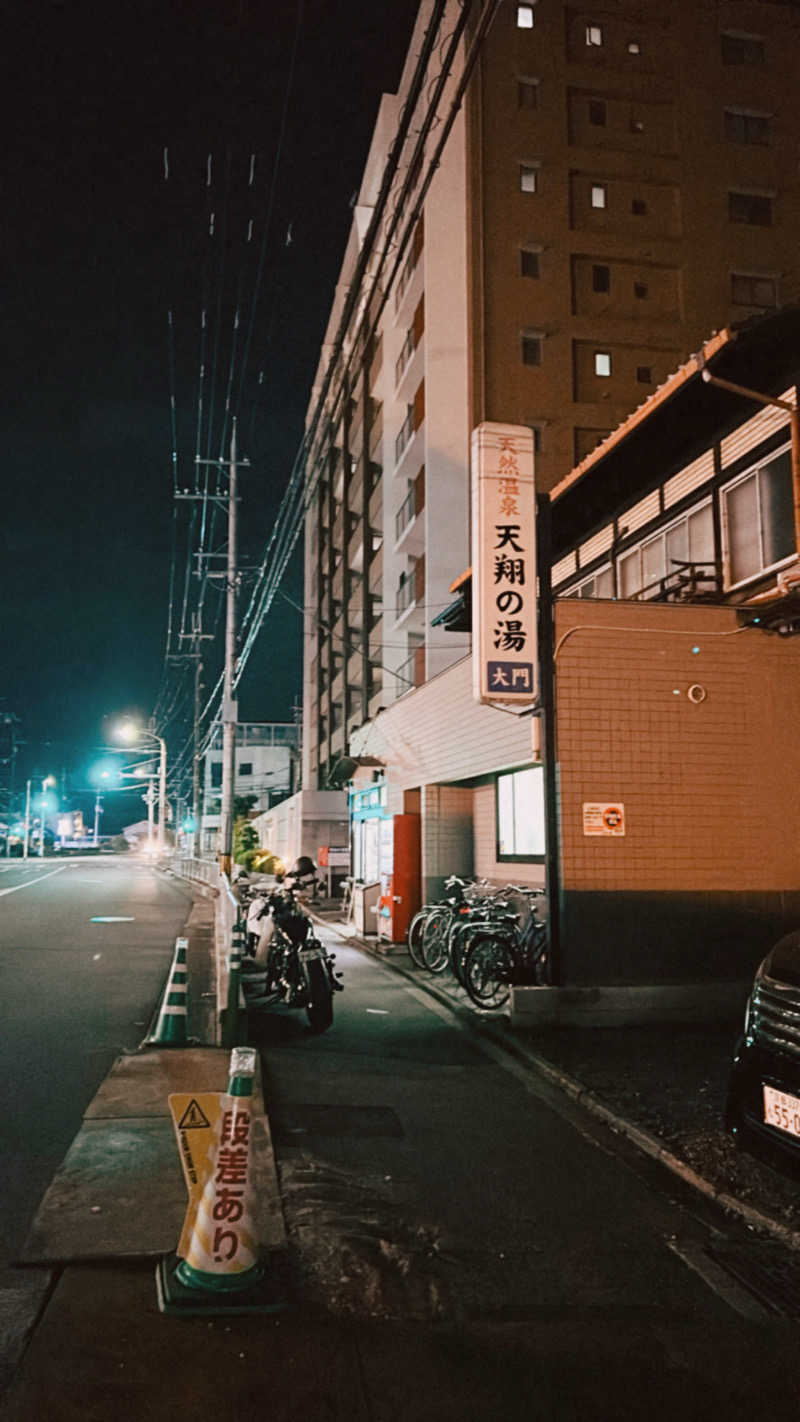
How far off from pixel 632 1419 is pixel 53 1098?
16.1ft

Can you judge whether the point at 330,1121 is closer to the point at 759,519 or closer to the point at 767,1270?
the point at 767,1270

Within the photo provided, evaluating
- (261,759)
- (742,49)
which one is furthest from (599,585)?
(261,759)

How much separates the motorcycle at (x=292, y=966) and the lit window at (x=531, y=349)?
2548 centimetres

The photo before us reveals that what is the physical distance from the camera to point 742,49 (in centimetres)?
3369

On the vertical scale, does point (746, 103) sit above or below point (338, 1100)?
above

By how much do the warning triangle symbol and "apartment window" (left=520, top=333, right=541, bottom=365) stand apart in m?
31.3

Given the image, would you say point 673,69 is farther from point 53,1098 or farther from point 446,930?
point 53,1098

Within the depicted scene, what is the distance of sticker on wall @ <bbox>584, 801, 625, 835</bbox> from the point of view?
32.5 ft

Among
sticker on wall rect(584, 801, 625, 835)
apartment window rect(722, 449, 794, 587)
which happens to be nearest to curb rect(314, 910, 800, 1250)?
sticker on wall rect(584, 801, 625, 835)

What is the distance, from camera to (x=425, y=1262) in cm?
415

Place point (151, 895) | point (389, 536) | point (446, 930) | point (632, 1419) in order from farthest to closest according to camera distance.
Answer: point (389, 536), point (151, 895), point (446, 930), point (632, 1419)


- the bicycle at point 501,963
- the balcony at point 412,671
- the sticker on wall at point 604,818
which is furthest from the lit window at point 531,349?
the bicycle at point 501,963

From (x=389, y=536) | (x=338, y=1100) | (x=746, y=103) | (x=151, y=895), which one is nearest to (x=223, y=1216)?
(x=338, y=1100)

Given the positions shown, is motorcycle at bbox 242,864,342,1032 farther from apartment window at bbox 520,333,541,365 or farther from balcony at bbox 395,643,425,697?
apartment window at bbox 520,333,541,365
